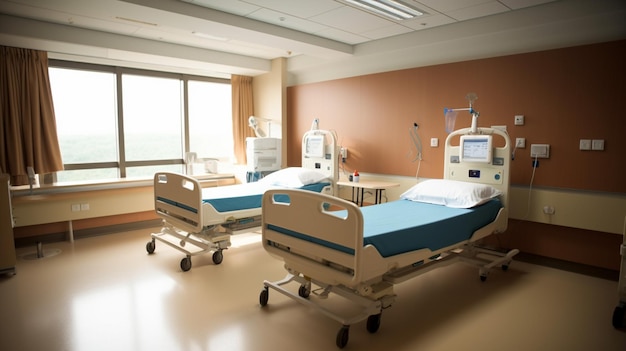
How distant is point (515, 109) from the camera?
3.91m

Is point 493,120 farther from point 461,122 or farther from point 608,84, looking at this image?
point 608,84

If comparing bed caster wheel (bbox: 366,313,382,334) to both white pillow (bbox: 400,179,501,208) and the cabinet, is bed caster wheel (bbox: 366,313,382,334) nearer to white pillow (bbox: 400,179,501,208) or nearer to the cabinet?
white pillow (bbox: 400,179,501,208)

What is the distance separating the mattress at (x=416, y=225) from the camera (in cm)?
254

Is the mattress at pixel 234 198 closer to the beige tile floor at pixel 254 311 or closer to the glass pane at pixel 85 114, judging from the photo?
the beige tile floor at pixel 254 311

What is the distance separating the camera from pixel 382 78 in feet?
16.3

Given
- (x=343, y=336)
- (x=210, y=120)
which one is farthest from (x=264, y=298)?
(x=210, y=120)

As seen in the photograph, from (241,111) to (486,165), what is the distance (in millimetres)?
4073

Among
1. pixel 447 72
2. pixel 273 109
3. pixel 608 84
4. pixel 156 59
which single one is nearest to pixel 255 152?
pixel 273 109

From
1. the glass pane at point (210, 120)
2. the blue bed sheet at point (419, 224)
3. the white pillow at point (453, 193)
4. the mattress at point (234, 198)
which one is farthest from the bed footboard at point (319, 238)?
the glass pane at point (210, 120)

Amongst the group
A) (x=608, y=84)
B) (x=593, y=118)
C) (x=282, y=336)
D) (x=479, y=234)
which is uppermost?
(x=608, y=84)

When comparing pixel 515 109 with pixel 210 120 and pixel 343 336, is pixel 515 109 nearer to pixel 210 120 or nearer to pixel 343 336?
pixel 343 336

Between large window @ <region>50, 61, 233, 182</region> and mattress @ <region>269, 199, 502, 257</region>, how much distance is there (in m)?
3.81

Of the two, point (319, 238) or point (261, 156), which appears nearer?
point (319, 238)

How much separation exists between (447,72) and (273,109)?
2.92 m
